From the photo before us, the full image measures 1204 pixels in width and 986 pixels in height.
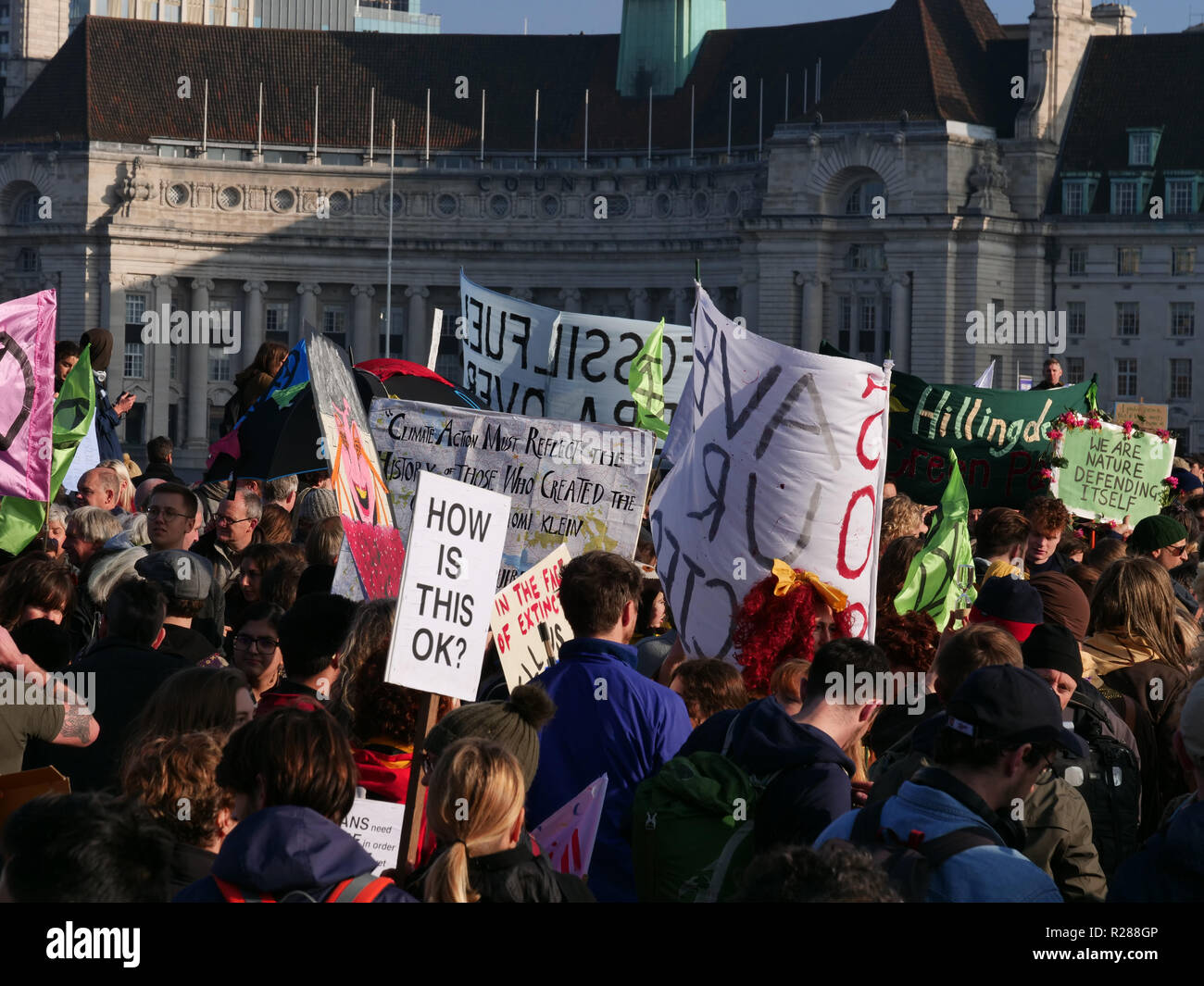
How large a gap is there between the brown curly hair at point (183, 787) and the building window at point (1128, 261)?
7463cm

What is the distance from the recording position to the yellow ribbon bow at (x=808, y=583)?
30.1 feet

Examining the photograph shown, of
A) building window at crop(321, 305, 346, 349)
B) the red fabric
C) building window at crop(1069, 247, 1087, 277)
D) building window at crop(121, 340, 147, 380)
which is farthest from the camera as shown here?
building window at crop(321, 305, 346, 349)

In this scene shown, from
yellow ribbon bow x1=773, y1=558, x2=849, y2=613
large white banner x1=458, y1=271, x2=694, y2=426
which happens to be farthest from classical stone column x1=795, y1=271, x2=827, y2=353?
yellow ribbon bow x1=773, y1=558, x2=849, y2=613

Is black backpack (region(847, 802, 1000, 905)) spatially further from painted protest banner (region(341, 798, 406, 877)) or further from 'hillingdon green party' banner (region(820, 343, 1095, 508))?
'hillingdon green party' banner (region(820, 343, 1095, 508))

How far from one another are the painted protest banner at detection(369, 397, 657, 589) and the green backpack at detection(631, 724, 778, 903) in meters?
4.17

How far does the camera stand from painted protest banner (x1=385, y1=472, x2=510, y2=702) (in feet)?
23.2

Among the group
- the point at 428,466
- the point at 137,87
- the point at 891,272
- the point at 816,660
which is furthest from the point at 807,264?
the point at 816,660

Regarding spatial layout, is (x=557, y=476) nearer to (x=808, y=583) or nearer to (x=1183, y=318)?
(x=808, y=583)

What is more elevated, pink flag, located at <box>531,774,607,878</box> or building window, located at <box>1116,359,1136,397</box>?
building window, located at <box>1116,359,1136,397</box>

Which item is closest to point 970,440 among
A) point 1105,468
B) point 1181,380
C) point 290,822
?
point 1105,468

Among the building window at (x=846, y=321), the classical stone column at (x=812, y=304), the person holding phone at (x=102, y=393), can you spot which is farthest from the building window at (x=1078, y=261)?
the person holding phone at (x=102, y=393)

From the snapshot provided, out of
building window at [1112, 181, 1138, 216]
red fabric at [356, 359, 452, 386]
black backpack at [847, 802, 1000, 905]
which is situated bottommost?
black backpack at [847, 802, 1000, 905]

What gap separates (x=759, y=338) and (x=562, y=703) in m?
2.94

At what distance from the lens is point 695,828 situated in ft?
22.6
